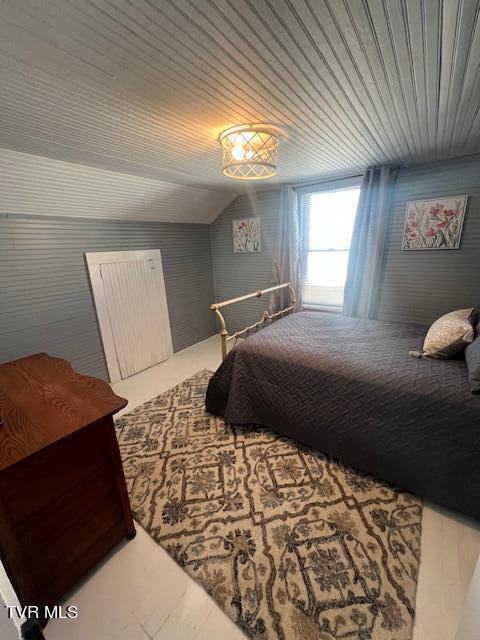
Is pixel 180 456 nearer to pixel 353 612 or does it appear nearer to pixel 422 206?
pixel 353 612

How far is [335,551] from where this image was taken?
1238mm

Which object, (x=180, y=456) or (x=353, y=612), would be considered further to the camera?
(x=180, y=456)

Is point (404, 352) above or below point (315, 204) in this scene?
below

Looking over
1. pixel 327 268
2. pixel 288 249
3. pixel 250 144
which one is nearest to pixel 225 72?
pixel 250 144

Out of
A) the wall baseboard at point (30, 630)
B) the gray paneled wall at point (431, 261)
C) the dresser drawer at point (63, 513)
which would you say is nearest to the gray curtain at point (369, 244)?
the gray paneled wall at point (431, 261)

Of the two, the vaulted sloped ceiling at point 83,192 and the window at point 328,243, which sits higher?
the vaulted sloped ceiling at point 83,192

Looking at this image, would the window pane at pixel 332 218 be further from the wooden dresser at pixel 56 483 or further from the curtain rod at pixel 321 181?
the wooden dresser at pixel 56 483

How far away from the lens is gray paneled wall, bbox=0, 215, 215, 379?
2.08 meters

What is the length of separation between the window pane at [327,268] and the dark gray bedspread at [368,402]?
105cm

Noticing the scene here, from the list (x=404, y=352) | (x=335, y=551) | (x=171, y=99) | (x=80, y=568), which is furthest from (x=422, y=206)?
(x=80, y=568)

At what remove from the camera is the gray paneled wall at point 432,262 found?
227 centimetres

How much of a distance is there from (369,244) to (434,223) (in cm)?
55

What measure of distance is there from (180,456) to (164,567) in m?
0.65

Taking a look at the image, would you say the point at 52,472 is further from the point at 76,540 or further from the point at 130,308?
the point at 130,308
